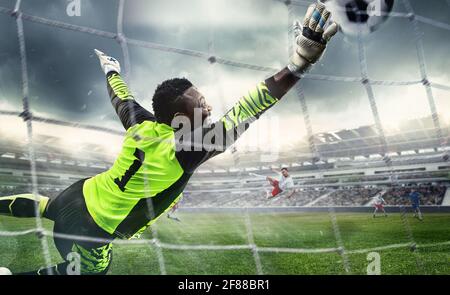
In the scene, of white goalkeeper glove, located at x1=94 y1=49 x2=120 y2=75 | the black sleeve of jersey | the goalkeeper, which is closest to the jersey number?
the goalkeeper

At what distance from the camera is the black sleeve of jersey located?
97 centimetres

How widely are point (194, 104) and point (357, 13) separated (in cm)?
53

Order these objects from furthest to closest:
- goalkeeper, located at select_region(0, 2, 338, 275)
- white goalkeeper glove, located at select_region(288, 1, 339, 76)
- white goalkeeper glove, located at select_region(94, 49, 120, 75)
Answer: white goalkeeper glove, located at select_region(94, 49, 120, 75), goalkeeper, located at select_region(0, 2, 338, 275), white goalkeeper glove, located at select_region(288, 1, 339, 76)

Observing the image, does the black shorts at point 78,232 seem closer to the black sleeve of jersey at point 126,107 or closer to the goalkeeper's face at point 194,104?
the black sleeve of jersey at point 126,107

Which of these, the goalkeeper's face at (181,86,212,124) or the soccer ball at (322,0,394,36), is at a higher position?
the soccer ball at (322,0,394,36)

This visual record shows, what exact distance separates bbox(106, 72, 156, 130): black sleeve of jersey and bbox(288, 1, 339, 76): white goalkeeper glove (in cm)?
47

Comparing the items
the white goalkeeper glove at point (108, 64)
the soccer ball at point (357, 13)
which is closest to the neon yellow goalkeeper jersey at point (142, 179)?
the white goalkeeper glove at point (108, 64)

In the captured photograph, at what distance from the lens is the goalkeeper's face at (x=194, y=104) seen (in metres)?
0.92

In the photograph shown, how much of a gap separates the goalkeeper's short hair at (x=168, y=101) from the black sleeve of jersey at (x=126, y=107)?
38mm

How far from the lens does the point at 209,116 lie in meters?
0.95

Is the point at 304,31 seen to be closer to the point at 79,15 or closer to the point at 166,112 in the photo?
the point at 166,112

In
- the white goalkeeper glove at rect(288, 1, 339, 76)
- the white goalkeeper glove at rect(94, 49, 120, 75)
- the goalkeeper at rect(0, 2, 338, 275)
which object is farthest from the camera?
the white goalkeeper glove at rect(94, 49, 120, 75)

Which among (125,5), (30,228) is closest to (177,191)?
(30,228)

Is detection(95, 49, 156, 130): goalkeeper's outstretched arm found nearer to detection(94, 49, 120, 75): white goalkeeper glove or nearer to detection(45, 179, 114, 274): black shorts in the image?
detection(94, 49, 120, 75): white goalkeeper glove
